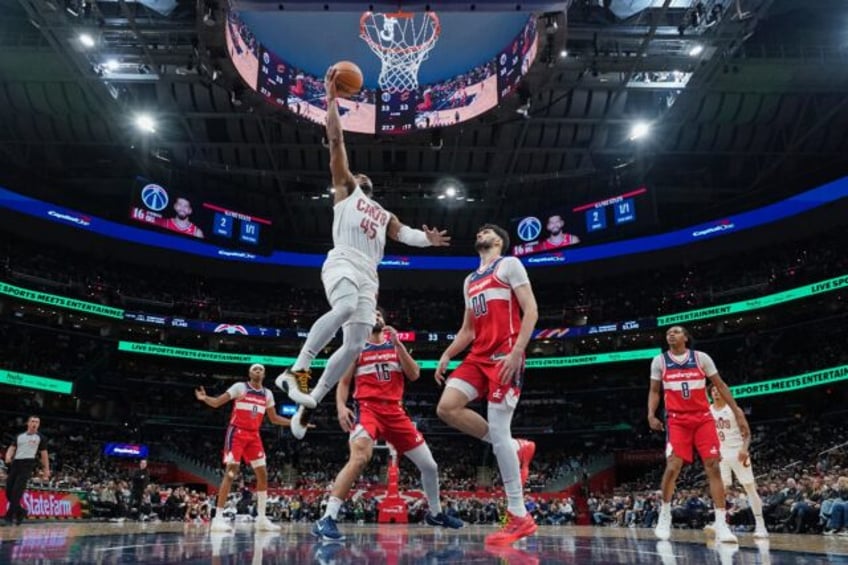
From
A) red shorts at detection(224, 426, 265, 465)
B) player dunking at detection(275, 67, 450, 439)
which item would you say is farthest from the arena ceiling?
red shorts at detection(224, 426, 265, 465)

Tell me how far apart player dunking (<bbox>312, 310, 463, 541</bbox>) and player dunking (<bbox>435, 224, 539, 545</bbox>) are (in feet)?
2.88

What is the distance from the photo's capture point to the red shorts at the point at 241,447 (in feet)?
29.2

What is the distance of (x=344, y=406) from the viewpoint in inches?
239

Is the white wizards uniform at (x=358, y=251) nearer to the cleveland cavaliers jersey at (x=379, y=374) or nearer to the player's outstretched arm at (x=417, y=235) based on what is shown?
the player's outstretched arm at (x=417, y=235)

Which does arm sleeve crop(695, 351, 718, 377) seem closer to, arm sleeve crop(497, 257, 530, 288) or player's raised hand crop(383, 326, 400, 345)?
arm sleeve crop(497, 257, 530, 288)

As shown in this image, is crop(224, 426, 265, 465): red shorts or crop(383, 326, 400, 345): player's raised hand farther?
crop(224, 426, 265, 465): red shorts

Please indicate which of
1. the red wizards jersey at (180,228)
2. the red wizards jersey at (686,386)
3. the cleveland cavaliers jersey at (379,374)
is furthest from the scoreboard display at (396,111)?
the cleveland cavaliers jersey at (379,374)

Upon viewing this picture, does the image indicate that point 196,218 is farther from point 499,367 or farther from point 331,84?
point 499,367

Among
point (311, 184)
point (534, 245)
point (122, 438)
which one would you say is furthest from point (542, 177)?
point (122, 438)

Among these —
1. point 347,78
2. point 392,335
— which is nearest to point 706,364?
point 392,335

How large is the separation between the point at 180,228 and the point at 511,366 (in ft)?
84.0

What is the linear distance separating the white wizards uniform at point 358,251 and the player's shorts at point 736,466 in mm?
5301

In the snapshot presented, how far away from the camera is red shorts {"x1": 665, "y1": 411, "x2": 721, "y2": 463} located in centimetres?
706

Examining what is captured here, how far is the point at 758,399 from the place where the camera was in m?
31.5
